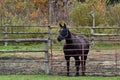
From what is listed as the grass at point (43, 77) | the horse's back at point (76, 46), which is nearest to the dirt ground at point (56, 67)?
the horse's back at point (76, 46)

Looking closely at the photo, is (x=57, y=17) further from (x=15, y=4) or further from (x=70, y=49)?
(x=70, y=49)

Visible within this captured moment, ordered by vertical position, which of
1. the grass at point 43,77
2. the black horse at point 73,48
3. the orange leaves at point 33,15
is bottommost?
the grass at point 43,77

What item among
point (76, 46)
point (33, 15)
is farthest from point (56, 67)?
point (33, 15)

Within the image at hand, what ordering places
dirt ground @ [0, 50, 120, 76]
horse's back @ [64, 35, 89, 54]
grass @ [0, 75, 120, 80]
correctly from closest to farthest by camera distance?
grass @ [0, 75, 120, 80], horse's back @ [64, 35, 89, 54], dirt ground @ [0, 50, 120, 76]

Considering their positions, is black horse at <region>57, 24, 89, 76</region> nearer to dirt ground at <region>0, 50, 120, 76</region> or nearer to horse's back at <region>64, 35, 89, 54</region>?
horse's back at <region>64, 35, 89, 54</region>

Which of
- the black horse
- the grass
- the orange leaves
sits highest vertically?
the orange leaves

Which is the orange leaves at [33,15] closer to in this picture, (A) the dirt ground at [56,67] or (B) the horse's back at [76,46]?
(A) the dirt ground at [56,67]

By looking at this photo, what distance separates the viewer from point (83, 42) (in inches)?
494

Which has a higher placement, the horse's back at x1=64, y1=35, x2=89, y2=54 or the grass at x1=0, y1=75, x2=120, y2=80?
the horse's back at x1=64, y1=35, x2=89, y2=54

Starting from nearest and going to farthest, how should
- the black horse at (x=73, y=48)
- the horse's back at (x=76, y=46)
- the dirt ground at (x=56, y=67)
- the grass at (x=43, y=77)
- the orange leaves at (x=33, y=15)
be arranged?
the grass at (x=43, y=77)
the black horse at (x=73, y=48)
the horse's back at (x=76, y=46)
the dirt ground at (x=56, y=67)
the orange leaves at (x=33, y=15)

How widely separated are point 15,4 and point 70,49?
85.4ft

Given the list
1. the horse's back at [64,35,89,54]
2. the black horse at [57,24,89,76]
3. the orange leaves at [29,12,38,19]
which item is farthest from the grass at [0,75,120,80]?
the orange leaves at [29,12,38,19]

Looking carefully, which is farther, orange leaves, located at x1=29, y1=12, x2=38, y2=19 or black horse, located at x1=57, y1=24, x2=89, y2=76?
orange leaves, located at x1=29, y1=12, x2=38, y2=19

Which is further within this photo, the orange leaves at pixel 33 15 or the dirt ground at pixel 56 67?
the orange leaves at pixel 33 15
